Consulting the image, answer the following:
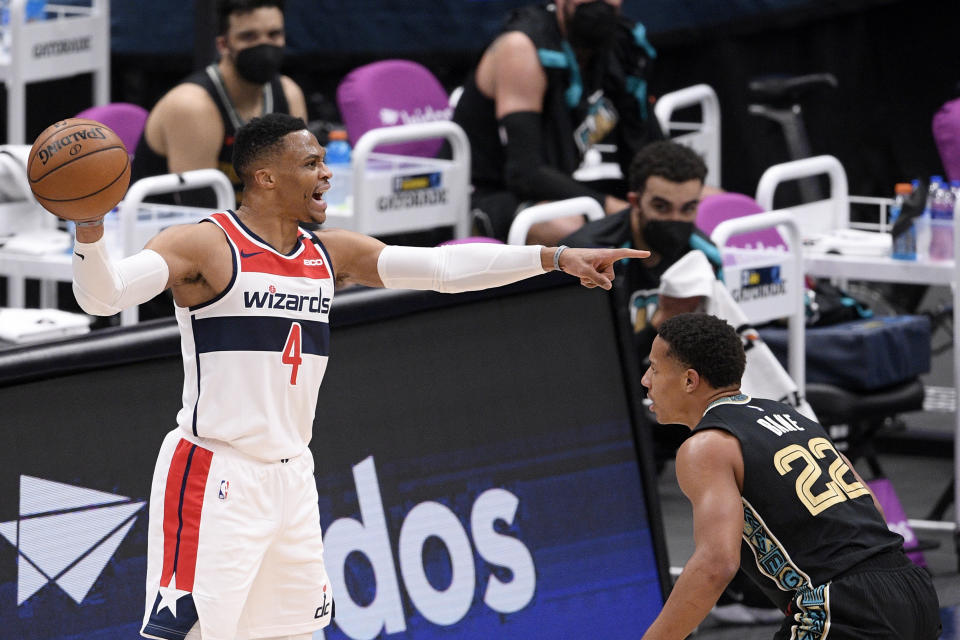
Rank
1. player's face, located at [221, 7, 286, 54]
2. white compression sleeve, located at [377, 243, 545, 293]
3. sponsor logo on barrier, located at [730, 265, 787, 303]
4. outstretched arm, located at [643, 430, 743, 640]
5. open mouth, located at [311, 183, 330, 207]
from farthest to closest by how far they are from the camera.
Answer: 1. player's face, located at [221, 7, 286, 54]
2. sponsor logo on barrier, located at [730, 265, 787, 303]
3. white compression sleeve, located at [377, 243, 545, 293]
4. open mouth, located at [311, 183, 330, 207]
5. outstretched arm, located at [643, 430, 743, 640]

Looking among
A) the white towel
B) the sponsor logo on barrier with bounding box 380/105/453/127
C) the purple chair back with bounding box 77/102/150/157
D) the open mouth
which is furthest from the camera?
the sponsor logo on barrier with bounding box 380/105/453/127

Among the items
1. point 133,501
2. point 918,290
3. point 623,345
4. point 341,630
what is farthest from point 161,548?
point 918,290

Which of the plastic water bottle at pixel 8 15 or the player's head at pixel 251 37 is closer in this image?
the player's head at pixel 251 37

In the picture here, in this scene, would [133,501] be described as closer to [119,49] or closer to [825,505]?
[825,505]

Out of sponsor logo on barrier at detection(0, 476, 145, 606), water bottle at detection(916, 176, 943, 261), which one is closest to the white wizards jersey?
sponsor logo on barrier at detection(0, 476, 145, 606)

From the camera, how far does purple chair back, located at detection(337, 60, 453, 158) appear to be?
7844mm

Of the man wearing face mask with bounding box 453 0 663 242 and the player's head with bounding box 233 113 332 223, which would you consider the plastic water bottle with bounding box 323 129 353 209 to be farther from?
the player's head with bounding box 233 113 332 223

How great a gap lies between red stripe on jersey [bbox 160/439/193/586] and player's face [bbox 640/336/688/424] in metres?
1.13

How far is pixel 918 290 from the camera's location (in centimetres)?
901

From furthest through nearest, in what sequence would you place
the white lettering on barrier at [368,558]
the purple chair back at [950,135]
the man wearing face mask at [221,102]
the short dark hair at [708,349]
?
1. the purple chair back at [950,135]
2. the man wearing face mask at [221,102]
3. the white lettering on barrier at [368,558]
4. the short dark hair at [708,349]

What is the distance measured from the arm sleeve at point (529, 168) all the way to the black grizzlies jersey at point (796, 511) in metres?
2.84

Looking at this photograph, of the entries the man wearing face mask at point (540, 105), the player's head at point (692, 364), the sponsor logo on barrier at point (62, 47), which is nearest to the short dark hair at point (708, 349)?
the player's head at point (692, 364)

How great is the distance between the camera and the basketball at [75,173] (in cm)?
363

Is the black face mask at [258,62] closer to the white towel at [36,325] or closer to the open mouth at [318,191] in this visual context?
the white towel at [36,325]
